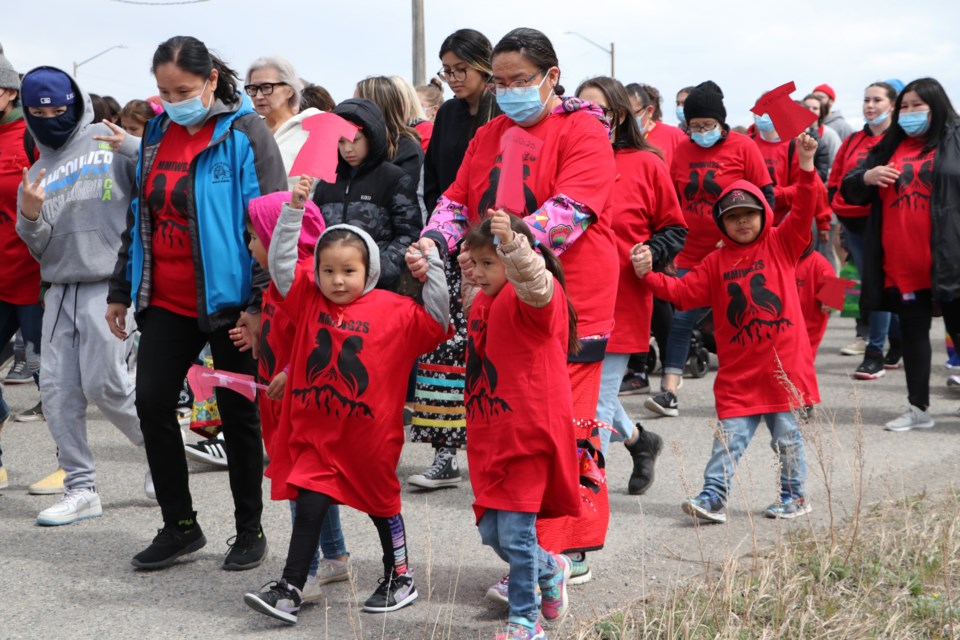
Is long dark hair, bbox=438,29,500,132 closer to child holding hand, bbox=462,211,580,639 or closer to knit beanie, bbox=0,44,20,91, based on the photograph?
child holding hand, bbox=462,211,580,639

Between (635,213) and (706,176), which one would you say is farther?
(706,176)

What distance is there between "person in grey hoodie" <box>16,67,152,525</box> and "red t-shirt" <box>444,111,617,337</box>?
215cm

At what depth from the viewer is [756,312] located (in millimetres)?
5605

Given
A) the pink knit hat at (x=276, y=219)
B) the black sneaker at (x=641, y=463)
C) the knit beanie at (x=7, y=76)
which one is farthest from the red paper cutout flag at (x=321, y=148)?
the knit beanie at (x=7, y=76)

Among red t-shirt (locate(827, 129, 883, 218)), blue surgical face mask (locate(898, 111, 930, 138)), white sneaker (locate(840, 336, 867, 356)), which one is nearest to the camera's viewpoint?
blue surgical face mask (locate(898, 111, 930, 138))

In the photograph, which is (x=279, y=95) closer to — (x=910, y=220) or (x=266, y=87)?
(x=266, y=87)

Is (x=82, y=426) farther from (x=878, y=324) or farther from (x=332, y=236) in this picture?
(x=878, y=324)

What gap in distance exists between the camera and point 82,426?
5730 millimetres

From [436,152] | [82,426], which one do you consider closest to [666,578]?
[436,152]

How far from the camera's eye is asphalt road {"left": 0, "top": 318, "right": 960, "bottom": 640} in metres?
4.14

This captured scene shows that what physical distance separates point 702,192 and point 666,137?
0.79 metres

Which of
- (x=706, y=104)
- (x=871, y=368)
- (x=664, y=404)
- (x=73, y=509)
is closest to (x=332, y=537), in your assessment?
(x=73, y=509)

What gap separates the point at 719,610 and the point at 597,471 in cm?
71

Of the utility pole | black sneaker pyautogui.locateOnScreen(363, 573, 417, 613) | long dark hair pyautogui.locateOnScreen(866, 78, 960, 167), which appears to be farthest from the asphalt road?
the utility pole
